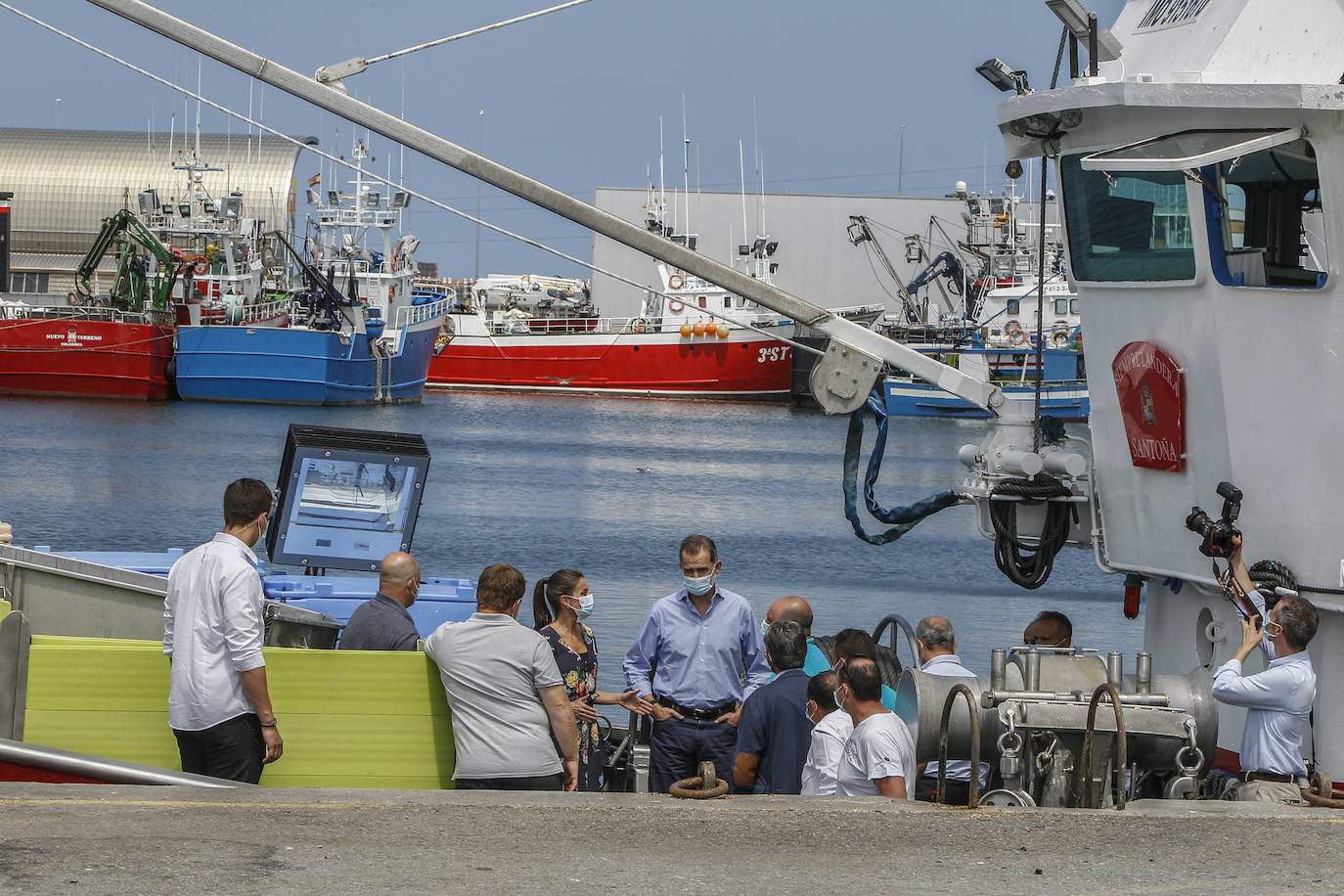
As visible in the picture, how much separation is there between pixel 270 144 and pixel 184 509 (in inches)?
2291

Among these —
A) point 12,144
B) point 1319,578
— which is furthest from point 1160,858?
point 12,144

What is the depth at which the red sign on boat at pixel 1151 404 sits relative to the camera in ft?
25.3

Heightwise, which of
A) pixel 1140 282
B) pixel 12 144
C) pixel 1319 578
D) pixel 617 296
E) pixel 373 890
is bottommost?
pixel 373 890

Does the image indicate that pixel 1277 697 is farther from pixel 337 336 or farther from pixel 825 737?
pixel 337 336

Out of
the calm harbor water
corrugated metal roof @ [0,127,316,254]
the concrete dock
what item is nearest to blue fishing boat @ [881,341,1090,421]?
the calm harbor water

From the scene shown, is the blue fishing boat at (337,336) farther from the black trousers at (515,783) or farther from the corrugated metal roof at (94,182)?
the black trousers at (515,783)

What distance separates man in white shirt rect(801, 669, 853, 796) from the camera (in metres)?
6.33

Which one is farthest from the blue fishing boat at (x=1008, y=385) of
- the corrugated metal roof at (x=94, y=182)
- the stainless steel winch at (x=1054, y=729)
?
the stainless steel winch at (x=1054, y=729)

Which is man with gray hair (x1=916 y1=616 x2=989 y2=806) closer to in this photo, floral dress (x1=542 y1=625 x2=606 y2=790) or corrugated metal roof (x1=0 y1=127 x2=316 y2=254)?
floral dress (x1=542 y1=625 x2=606 y2=790)

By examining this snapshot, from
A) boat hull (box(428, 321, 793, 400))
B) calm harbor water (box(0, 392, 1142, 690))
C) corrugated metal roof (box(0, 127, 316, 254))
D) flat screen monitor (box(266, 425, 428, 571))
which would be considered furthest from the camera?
corrugated metal roof (box(0, 127, 316, 254))

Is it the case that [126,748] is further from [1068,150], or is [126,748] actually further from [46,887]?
[1068,150]

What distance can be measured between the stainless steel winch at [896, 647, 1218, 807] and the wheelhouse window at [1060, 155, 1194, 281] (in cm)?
193

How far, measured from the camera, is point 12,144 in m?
86.7

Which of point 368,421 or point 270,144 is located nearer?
point 368,421
